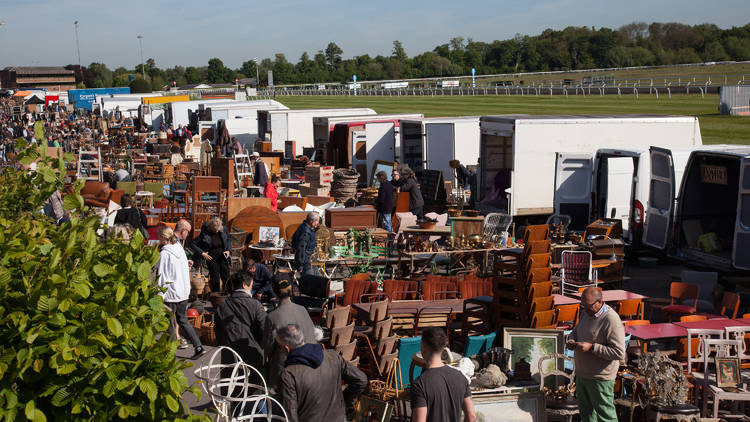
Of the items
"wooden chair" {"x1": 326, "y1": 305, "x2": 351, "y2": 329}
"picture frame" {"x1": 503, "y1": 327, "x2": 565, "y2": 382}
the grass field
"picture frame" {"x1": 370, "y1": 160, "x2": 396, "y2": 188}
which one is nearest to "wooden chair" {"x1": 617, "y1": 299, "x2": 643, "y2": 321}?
"picture frame" {"x1": 503, "y1": 327, "x2": 565, "y2": 382}

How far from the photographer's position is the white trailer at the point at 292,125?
28.8 meters

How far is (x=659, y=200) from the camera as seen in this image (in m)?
13.3

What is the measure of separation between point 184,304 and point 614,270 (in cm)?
708

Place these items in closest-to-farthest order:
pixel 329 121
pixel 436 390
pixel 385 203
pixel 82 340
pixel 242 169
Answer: pixel 82 340 < pixel 436 390 < pixel 385 203 < pixel 242 169 < pixel 329 121

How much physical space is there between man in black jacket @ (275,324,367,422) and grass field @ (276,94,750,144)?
2895cm

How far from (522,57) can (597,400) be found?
135531mm

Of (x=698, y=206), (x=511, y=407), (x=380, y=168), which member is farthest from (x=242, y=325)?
(x=380, y=168)

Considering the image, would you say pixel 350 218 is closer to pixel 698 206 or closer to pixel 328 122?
pixel 698 206

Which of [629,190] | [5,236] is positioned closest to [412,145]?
[629,190]

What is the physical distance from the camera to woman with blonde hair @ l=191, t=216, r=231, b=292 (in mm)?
10875

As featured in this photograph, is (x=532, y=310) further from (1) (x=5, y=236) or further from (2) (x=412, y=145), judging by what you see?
(2) (x=412, y=145)

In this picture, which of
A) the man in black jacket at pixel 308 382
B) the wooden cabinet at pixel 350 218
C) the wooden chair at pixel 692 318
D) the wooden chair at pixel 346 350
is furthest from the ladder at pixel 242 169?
the man in black jacket at pixel 308 382

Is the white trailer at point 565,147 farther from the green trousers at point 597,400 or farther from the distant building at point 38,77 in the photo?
the distant building at point 38,77

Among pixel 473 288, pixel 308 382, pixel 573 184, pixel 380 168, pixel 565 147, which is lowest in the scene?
pixel 473 288
